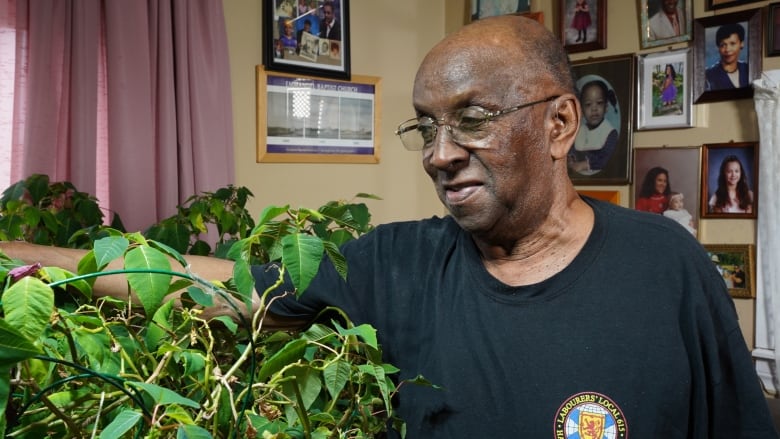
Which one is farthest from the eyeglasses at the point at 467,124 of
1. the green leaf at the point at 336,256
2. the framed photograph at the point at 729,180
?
the framed photograph at the point at 729,180

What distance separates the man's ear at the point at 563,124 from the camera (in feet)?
4.01

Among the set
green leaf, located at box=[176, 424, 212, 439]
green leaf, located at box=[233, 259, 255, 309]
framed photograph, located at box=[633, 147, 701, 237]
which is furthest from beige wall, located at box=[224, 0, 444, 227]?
green leaf, located at box=[176, 424, 212, 439]

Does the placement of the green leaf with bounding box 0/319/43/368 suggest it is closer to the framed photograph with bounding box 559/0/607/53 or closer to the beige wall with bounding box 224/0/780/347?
the beige wall with bounding box 224/0/780/347

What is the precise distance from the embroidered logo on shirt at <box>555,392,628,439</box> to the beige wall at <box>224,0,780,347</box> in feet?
7.71

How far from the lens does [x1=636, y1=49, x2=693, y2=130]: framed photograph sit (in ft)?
10.6

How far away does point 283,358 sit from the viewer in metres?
0.65

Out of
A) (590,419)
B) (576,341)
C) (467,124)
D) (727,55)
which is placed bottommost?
(590,419)

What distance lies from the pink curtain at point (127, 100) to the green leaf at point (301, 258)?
2.20 metres

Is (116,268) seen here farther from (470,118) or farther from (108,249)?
(470,118)

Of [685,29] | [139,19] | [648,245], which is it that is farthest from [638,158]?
[648,245]

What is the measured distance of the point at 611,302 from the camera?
3.64 ft

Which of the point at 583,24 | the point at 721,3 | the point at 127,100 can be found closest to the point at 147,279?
the point at 127,100

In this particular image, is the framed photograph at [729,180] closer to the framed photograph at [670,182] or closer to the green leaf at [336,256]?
the framed photograph at [670,182]

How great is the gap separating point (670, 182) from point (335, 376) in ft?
9.55
